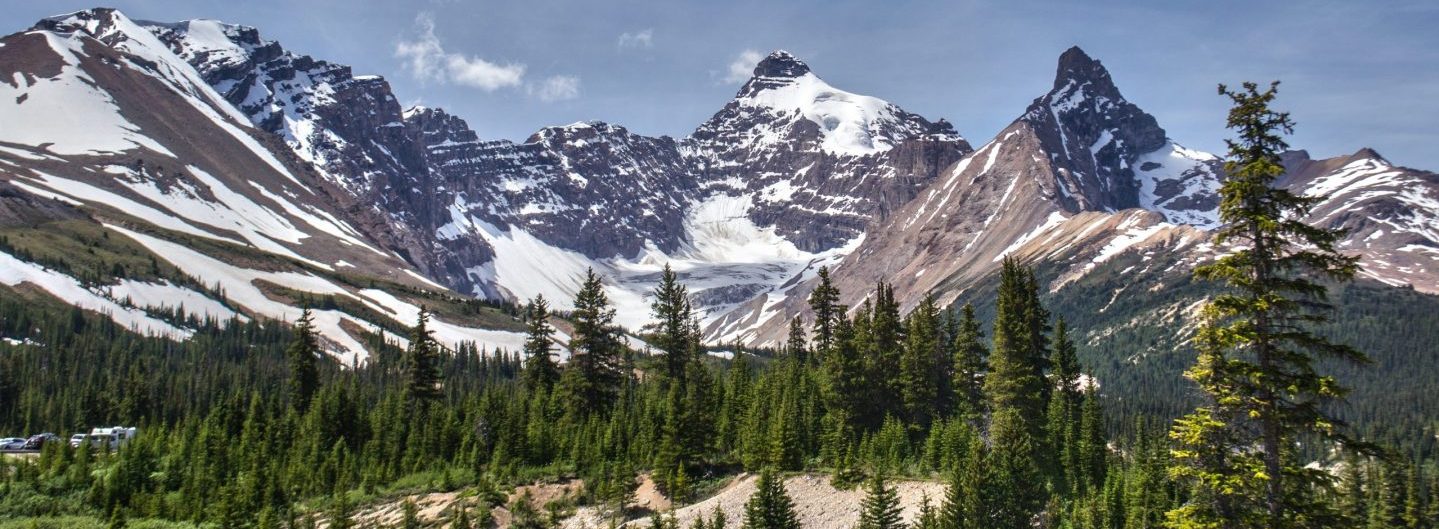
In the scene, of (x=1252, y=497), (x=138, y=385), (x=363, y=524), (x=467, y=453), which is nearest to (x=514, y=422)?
(x=467, y=453)

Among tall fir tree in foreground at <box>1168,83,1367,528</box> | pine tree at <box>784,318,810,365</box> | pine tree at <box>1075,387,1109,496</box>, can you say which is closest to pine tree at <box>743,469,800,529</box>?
pine tree at <box>1075,387,1109,496</box>

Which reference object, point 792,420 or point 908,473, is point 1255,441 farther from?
point 792,420

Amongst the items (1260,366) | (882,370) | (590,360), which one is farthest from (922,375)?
(1260,366)

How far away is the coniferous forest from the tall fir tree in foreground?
0.06m

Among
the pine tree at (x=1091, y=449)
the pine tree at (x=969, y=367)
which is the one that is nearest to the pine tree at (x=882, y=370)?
the pine tree at (x=969, y=367)

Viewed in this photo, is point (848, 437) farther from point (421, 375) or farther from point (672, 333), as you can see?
point (421, 375)

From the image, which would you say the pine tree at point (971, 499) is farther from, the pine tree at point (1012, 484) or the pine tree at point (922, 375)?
the pine tree at point (922, 375)

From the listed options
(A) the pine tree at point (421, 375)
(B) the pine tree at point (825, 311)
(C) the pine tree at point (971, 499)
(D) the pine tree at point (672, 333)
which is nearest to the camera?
(C) the pine tree at point (971, 499)

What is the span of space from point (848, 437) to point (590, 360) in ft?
79.7

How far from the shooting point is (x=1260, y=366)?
71.6ft

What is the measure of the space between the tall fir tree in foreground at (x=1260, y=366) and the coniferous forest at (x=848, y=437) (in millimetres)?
59

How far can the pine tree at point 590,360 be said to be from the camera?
7638cm

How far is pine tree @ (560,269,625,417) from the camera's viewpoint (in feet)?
251

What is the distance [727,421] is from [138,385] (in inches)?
3611
